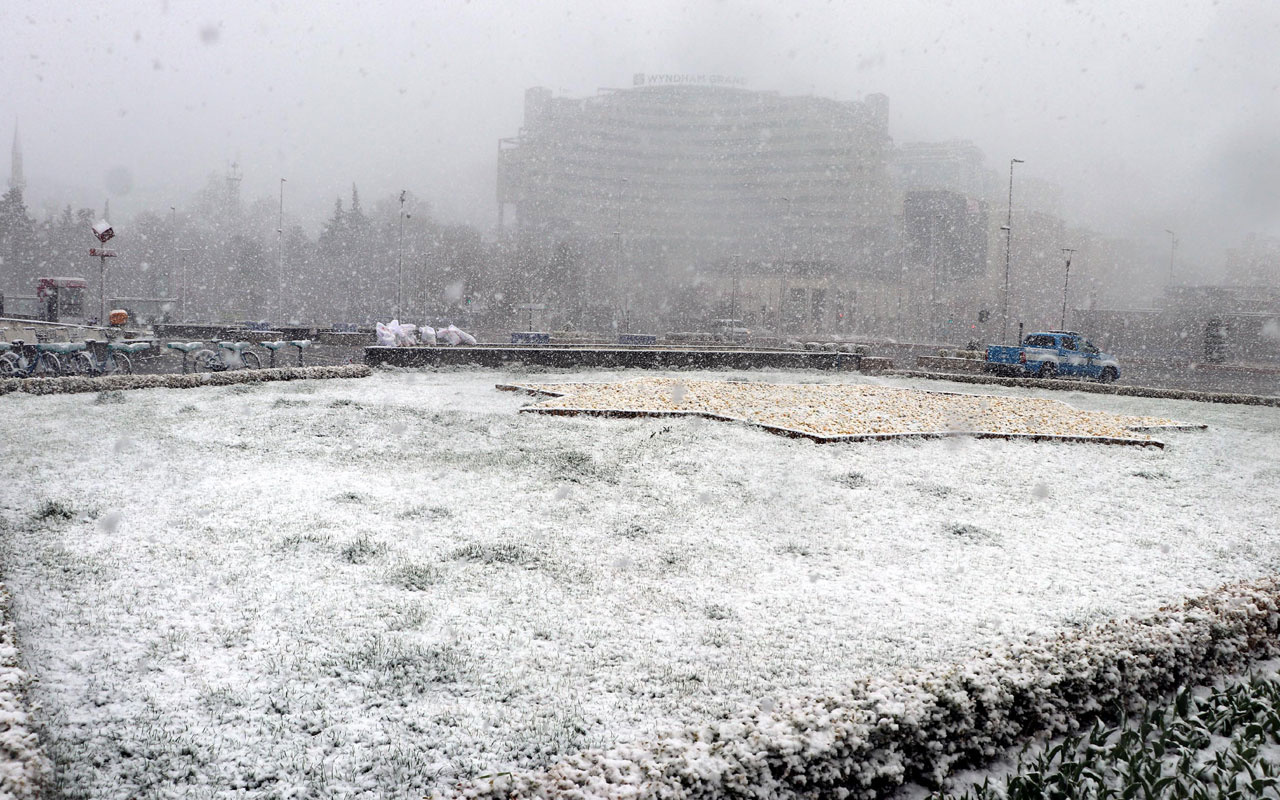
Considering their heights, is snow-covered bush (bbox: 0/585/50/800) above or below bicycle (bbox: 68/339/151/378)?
below

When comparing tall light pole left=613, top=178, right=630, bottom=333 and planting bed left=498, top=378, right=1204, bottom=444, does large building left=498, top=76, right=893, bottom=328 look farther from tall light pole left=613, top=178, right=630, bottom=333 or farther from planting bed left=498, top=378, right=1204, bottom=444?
planting bed left=498, top=378, right=1204, bottom=444

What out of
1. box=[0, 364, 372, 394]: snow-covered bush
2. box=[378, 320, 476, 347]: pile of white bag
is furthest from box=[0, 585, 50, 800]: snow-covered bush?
box=[378, 320, 476, 347]: pile of white bag

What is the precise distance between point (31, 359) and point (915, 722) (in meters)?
21.2

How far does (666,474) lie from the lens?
9.03 meters

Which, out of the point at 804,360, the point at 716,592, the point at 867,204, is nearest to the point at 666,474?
the point at 716,592

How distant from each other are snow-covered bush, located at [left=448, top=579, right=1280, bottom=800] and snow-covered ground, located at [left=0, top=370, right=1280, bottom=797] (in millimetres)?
603

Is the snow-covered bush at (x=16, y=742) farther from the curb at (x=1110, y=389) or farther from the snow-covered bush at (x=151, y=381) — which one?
the curb at (x=1110, y=389)

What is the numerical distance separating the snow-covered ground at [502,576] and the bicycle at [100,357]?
749 cm

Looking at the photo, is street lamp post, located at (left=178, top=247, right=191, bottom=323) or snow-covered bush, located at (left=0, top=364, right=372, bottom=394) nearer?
snow-covered bush, located at (left=0, top=364, right=372, bottom=394)

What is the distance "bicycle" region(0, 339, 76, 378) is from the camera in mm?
16938

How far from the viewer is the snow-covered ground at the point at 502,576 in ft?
12.0

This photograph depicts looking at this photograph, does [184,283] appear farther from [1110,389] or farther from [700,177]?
[700,177]

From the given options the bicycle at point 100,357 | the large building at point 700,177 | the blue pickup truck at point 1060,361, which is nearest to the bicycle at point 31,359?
the bicycle at point 100,357

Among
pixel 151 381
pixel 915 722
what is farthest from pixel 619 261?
pixel 915 722
